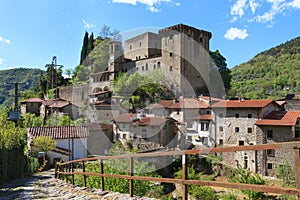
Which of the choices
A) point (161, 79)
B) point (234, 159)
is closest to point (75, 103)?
point (161, 79)

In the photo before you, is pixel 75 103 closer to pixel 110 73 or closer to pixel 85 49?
pixel 110 73

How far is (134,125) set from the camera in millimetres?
31844

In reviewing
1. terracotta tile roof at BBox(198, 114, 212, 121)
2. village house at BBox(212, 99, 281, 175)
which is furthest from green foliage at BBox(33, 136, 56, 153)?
village house at BBox(212, 99, 281, 175)

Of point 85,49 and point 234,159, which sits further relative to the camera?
Answer: point 85,49

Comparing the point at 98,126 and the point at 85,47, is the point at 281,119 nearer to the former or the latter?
the point at 98,126

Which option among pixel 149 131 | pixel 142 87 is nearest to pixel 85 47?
pixel 142 87

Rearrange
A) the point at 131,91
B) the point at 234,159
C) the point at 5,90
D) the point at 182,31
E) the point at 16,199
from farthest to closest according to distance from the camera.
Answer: the point at 5,90, the point at 182,31, the point at 131,91, the point at 234,159, the point at 16,199

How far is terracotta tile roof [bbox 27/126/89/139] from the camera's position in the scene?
24623 millimetres

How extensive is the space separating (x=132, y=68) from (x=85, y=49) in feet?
53.9

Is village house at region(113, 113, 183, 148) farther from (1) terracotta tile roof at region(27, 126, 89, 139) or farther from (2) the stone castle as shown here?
(2) the stone castle

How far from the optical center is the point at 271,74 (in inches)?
2825

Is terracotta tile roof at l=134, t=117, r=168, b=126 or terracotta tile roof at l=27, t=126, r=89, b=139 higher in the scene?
terracotta tile roof at l=134, t=117, r=168, b=126

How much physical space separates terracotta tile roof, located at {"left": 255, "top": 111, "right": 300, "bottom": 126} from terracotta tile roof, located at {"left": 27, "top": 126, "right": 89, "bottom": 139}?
1796 centimetres

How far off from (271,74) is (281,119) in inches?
1972
